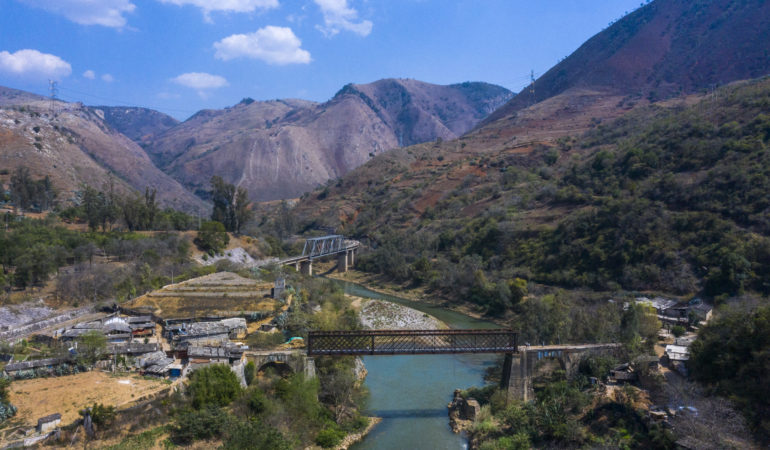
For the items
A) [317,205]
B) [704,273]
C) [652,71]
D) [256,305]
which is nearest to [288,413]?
[256,305]

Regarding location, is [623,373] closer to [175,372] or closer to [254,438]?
[254,438]

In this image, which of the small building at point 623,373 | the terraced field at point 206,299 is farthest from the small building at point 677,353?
the terraced field at point 206,299

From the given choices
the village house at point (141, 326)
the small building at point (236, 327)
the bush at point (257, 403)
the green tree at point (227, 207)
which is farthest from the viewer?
the green tree at point (227, 207)

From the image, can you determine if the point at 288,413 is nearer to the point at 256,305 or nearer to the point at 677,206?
the point at 256,305

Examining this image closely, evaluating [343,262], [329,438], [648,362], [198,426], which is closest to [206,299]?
[329,438]

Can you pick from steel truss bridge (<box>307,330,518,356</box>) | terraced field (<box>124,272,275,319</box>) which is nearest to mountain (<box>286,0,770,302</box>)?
steel truss bridge (<box>307,330,518,356</box>)

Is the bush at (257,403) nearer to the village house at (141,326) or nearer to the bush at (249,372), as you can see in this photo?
the bush at (249,372)
